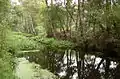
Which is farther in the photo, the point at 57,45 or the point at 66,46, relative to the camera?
the point at 57,45

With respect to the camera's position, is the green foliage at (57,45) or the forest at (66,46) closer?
the forest at (66,46)

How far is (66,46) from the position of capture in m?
22.6

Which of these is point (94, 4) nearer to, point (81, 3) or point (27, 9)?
point (81, 3)

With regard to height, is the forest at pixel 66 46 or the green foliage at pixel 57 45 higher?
the forest at pixel 66 46

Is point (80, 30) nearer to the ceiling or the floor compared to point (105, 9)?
nearer to the floor

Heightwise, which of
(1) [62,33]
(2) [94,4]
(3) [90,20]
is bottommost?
(1) [62,33]

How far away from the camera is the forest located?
8.16 m

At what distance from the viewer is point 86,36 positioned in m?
20.8

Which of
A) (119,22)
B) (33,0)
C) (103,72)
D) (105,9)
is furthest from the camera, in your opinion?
(33,0)

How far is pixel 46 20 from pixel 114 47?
14.0 meters

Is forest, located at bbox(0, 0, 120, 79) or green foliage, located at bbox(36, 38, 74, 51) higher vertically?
forest, located at bbox(0, 0, 120, 79)

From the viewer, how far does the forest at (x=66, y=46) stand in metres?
8.16

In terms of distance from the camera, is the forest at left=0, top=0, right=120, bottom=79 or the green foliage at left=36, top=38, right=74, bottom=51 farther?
the green foliage at left=36, top=38, right=74, bottom=51

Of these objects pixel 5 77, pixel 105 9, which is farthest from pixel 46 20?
pixel 5 77
